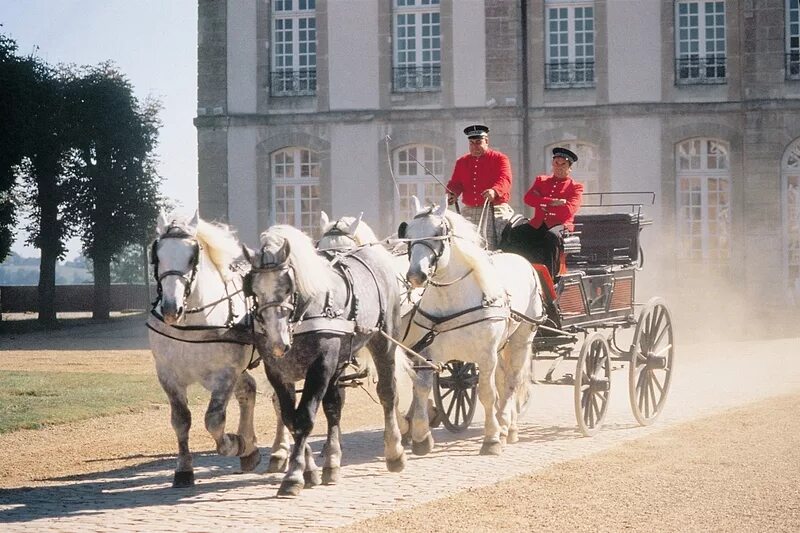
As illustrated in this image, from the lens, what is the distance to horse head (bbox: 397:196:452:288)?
9.20 metres

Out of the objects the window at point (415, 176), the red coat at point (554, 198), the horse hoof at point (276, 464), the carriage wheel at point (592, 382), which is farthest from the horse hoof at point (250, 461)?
the window at point (415, 176)

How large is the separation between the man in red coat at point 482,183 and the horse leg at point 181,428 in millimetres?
3487

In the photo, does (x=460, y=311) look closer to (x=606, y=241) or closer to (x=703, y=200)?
(x=606, y=241)

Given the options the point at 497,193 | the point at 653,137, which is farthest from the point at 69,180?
the point at 497,193

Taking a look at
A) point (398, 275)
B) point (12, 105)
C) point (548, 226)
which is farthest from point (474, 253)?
point (12, 105)

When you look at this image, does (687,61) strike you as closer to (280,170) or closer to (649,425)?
Answer: (280,170)

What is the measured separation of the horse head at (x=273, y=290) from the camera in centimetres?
785

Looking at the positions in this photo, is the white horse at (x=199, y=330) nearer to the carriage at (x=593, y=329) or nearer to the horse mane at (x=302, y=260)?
the horse mane at (x=302, y=260)

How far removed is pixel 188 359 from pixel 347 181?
64.1 feet

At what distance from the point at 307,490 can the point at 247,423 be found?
1054mm

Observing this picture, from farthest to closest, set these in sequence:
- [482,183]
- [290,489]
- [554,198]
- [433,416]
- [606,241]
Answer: [606,241] → [554,198] → [482,183] → [433,416] → [290,489]

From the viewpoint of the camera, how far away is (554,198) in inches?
458

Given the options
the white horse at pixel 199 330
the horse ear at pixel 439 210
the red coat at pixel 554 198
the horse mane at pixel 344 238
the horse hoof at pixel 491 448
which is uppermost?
the red coat at pixel 554 198

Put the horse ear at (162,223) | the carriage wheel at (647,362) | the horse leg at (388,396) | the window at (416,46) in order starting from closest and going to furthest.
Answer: the horse ear at (162,223) < the horse leg at (388,396) < the carriage wheel at (647,362) < the window at (416,46)
